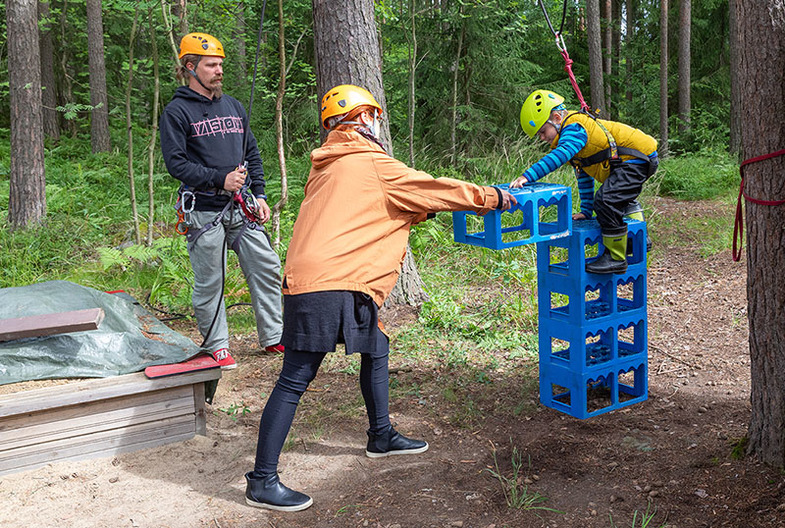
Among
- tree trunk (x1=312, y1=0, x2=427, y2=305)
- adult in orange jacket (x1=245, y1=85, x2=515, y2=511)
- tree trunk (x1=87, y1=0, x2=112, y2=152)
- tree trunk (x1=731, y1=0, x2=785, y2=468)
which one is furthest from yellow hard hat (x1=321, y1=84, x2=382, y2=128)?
tree trunk (x1=87, y1=0, x2=112, y2=152)

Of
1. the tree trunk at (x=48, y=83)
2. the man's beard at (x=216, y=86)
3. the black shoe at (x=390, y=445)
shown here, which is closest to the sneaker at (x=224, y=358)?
the black shoe at (x=390, y=445)

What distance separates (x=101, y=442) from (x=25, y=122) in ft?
22.8

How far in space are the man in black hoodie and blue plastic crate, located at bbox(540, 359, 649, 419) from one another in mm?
2019

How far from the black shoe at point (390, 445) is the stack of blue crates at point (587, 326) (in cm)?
95

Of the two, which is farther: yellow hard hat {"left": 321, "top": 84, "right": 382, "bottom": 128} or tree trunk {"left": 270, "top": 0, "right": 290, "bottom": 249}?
tree trunk {"left": 270, "top": 0, "right": 290, "bottom": 249}

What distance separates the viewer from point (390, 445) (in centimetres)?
358

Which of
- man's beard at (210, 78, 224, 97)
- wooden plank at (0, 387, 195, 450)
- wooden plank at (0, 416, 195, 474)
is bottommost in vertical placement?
wooden plank at (0, 416, 195, 474)

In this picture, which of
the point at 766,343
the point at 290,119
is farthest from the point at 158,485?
the point at 290,119

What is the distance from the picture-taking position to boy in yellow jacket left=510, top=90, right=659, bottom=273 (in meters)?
3.79

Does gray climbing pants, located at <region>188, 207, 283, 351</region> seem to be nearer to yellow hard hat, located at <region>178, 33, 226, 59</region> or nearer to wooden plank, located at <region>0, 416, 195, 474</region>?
wooden plank, located at <region>0, 416, 195, 474</region>

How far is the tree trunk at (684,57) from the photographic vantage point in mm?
15484

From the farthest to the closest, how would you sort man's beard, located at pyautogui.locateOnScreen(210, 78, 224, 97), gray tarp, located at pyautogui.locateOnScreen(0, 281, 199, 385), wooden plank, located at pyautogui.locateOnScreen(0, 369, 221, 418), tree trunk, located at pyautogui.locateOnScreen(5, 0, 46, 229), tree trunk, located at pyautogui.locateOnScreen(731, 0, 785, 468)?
tree trunk, located at pyautogui.locateOnScreen(5, 0, 46, 229) < man's beard, located at pyautogui.locateOnScreen(210, 78, 224, 97) < gray tarp, located at pyautogui.locateOnScreen(0, 281, 199, 385) < wooden plank, located at pyautogui.locateOnScreen(0, 369, 221, 418) < tree trunk, located at pyautogui.locateOnScreen(731, 0, 785, 468)

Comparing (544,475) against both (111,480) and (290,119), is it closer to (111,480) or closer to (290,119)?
(111,480)

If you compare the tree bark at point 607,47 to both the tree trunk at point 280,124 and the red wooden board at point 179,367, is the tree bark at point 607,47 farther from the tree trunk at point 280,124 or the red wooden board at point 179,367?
the red wooden board at point 179,367
